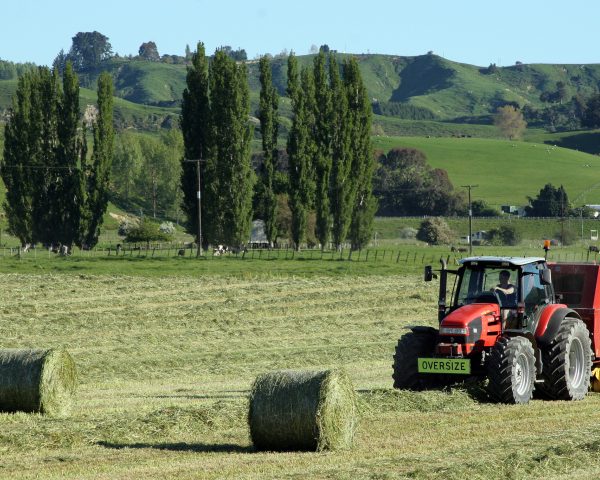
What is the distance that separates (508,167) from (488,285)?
14891 cm

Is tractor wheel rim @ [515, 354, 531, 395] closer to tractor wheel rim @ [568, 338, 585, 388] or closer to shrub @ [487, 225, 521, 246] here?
tractor wheel rim @ [568, 338, 585, 388]

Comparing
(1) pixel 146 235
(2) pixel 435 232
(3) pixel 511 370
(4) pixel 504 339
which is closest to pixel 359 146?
(1) pixel 146 235

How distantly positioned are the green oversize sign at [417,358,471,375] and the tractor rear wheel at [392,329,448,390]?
0.37 m

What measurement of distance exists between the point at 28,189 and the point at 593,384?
50.4 m

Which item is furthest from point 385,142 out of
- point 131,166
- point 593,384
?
point 593,384

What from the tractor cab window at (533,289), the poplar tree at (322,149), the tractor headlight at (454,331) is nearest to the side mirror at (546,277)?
the tractor cab window at (533,289)

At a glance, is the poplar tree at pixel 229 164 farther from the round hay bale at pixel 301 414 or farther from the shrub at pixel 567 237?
the round hay bale at pixel 301 414

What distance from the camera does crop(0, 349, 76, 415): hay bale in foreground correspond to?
16500 mm

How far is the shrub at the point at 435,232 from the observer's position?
105062 millimetres

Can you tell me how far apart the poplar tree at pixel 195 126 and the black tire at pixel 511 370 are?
163 ft

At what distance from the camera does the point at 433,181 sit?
446 ft

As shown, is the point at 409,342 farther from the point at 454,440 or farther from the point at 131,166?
the point at 131,166

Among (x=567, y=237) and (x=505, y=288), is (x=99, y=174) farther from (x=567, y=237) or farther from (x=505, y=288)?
(x=567, y=237)

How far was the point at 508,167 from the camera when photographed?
164375mm
